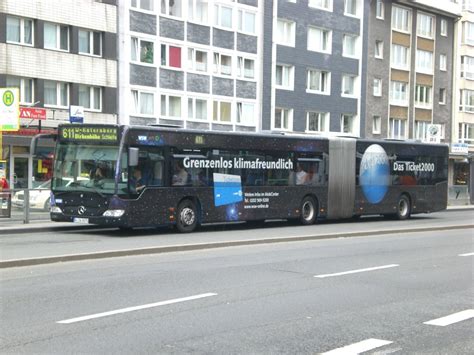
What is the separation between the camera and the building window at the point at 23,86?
3378 cm

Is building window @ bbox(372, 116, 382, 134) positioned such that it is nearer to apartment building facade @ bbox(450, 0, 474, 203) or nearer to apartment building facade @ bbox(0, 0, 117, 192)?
apartment building facade @ bbox(450, 0, 474, 203)

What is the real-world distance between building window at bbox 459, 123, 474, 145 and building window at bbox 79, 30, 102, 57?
3629cm

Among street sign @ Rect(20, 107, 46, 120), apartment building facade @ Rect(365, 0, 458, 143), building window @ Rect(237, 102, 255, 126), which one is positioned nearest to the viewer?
street sign @ Rect(20, 107, 46, 120)

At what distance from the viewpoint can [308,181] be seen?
22734 mm

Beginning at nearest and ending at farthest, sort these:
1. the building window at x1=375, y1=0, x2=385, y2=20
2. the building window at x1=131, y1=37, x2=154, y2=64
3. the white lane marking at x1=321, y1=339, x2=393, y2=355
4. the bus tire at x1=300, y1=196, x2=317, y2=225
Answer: the white lane marking at x1=321, y1=339, x2=393, y2=355
the bus tire at x1=300, y1=196, x2=317, y2=225
the building window at x1=131, y1=37, x2=154, y2=64
the building window at x1=375, y1=0, x2=385, y2=20

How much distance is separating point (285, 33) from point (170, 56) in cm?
1043

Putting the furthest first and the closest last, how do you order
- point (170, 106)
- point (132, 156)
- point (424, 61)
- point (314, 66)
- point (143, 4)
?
point (424, 61) < point (314, 66) < point (170, 106) < point (143, 4) < point (132, 156)

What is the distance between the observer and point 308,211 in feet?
75.1

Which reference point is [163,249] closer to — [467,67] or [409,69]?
[409,69]

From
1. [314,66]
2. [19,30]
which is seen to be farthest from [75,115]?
[314,66]

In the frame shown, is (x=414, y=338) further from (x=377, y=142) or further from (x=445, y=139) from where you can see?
(x=445, y=139)

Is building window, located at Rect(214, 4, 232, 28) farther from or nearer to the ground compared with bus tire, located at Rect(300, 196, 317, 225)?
farther from the ground

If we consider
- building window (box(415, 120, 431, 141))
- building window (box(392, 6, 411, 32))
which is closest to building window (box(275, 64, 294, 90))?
building window (box(392, 6, 411, 32))

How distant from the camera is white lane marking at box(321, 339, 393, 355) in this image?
Result: 6125mm
